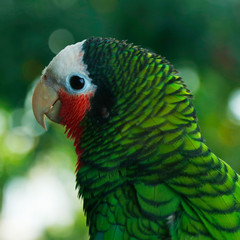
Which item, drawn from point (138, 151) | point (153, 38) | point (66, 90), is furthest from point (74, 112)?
point (153, 38)

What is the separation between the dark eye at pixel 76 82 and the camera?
121 cm

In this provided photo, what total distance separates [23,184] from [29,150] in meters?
2.34

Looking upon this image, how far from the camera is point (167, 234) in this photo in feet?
3.20

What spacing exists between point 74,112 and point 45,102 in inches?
5.7

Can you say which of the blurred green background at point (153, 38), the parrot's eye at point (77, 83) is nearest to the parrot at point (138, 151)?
the parrot's eye at point (77, 83)

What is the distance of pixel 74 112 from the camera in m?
1.24

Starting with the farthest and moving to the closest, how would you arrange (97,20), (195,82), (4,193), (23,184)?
(23,184), (4,193), (195,82), (97,20)

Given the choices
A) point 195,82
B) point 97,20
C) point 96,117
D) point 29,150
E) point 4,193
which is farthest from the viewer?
point 4,193

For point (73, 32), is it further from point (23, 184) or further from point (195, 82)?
point (23, 184)

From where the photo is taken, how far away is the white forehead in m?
1.22

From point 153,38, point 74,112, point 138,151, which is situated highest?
point 153,38

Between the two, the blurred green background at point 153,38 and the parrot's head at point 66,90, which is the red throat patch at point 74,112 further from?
the blurred green background at point 153,38

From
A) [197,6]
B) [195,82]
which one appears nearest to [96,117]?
[197,6]

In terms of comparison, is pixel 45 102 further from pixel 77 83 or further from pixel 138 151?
pixel 138 151
